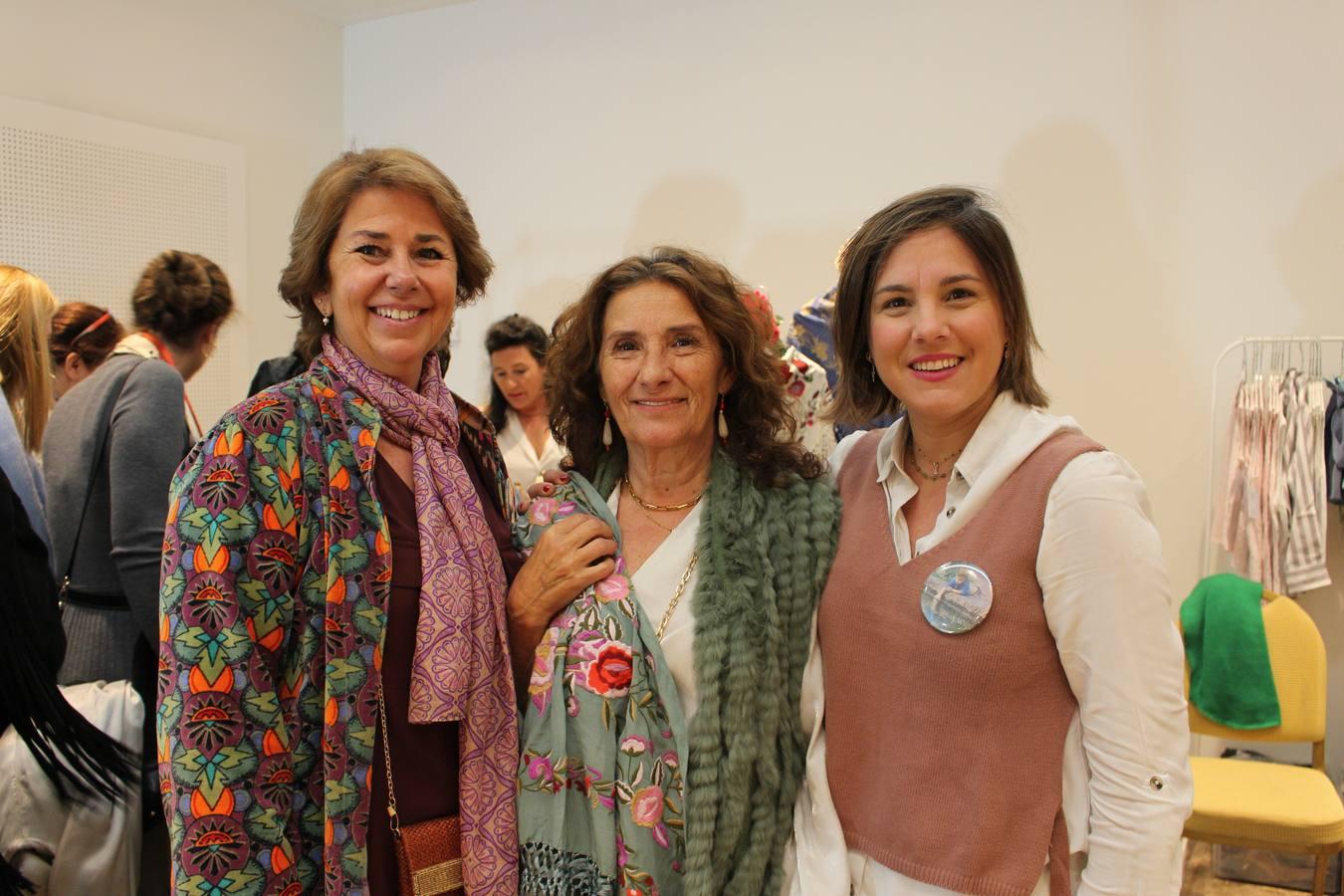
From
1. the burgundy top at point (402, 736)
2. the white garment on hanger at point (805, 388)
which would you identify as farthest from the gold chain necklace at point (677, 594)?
the white garment on hanger at point (805, 388)

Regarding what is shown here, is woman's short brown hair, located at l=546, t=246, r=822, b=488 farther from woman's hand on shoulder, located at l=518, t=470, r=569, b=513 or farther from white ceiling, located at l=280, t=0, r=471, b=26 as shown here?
white ceiling, located at l=280, t=0, r=471, b=26

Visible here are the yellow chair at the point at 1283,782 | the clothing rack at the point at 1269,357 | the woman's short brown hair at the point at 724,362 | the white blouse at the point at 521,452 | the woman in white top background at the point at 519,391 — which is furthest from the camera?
the woman in white top background at the point at 519,391

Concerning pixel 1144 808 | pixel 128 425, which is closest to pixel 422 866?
pixel 1144 808

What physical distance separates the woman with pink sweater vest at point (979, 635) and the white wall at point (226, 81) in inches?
147

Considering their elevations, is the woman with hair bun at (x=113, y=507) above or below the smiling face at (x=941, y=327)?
below

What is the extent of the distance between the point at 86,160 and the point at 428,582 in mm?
4037

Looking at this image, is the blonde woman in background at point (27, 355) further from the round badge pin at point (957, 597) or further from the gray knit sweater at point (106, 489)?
the round badge pin at point (957, 597)

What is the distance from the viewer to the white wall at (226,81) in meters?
4.43

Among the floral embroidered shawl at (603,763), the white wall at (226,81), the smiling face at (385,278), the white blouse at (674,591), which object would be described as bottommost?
the floral embroidered shawl at (603,763)

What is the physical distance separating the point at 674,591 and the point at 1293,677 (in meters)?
2.72

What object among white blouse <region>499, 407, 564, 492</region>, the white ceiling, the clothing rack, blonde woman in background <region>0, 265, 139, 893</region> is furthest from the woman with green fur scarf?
A: the white ceiling

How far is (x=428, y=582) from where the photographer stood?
155 centimetres

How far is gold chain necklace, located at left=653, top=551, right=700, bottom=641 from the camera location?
5.35 feet

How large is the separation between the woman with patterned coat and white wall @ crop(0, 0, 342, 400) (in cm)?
323
